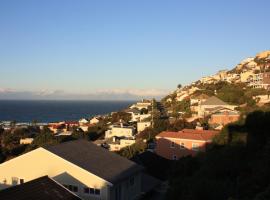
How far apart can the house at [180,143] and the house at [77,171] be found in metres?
15.7

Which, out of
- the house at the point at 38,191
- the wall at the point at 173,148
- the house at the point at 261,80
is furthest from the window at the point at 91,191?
the house at the point at 261,80

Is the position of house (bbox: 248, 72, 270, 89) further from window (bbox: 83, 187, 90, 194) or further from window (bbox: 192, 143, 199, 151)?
window (bbox: 83, 187, 90, 194)

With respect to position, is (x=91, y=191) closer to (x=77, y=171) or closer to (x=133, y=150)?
(x=77, y=171)

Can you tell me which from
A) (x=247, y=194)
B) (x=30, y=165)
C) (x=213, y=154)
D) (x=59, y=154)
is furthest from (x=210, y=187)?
(x=30, y=165)

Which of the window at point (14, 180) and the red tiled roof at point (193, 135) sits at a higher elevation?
the red tiled roof at point (193, 135)

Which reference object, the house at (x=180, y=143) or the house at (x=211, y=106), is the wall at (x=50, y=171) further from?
the house at (x=211, y=106)

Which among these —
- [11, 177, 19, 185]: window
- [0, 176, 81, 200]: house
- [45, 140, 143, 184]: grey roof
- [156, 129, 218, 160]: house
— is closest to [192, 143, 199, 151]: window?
[156, 129, 218, 160]: house

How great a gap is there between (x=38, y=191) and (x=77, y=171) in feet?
16.4

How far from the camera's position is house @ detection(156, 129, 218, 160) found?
125ft

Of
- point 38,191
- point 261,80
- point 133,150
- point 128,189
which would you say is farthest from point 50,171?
point 261,80

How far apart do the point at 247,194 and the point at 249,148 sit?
185 inches

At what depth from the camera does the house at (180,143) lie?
3800 centimetres

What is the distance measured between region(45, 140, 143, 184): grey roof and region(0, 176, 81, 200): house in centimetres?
402

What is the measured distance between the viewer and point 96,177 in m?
20.0
